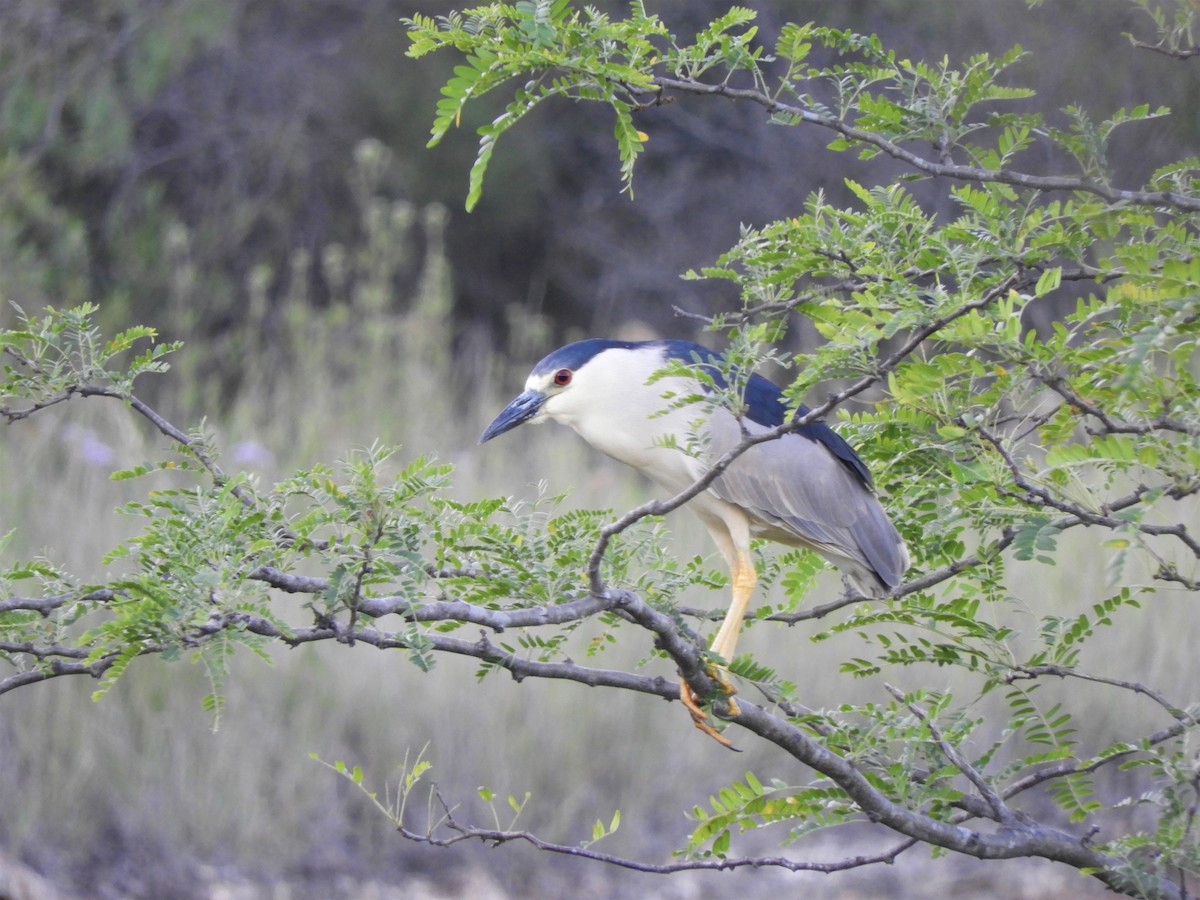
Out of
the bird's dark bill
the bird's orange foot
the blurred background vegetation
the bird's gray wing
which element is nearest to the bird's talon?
the bird's orange foot

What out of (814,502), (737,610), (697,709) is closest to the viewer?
(697,709)

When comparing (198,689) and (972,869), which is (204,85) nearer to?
(198,689)

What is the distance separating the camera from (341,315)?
796 cm

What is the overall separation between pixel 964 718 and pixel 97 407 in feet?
18.8

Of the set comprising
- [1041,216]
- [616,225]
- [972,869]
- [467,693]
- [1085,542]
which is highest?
[616,225]

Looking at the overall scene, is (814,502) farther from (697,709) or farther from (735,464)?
(697,709)

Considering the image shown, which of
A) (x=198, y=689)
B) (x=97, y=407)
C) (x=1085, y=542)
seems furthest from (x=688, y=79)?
(x=97, y=407)

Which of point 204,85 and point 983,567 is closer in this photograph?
Answer: point 983,567

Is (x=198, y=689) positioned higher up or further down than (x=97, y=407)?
further down

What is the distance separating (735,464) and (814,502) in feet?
0.64

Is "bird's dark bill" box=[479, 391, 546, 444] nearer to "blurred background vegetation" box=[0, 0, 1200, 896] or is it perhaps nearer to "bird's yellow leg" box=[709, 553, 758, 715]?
"bird's yellow leg" box=[709, 553, 758, 715]

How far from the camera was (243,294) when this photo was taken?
12578mm

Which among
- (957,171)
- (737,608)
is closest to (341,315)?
(737,608)

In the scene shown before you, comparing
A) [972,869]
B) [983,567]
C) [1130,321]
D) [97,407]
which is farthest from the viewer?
[97,407]
